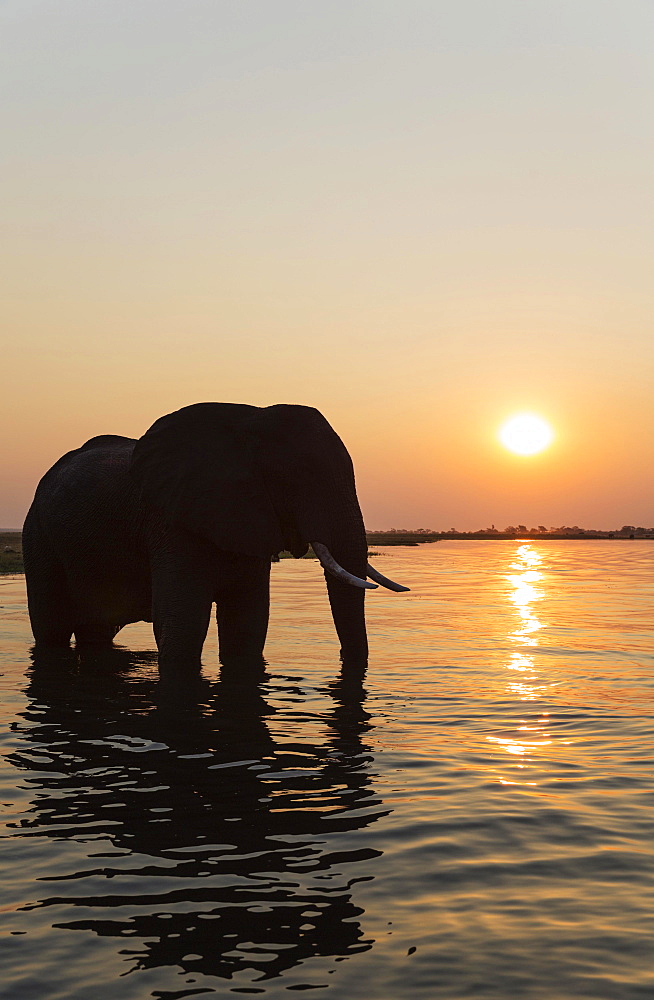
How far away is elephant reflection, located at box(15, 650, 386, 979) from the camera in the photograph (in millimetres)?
5426

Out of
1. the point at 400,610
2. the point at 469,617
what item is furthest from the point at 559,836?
the point at 400,610

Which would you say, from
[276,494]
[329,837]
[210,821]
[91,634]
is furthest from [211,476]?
[329,837]

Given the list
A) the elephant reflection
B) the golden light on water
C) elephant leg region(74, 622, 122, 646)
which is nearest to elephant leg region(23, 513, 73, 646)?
elephant leg region(74, 622, 122, 646)

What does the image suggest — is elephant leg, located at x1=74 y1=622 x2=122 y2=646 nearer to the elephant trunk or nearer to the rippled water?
the rippled water

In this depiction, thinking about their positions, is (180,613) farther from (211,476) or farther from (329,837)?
(329,837)

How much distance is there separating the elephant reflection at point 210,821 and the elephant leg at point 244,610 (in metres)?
1.66

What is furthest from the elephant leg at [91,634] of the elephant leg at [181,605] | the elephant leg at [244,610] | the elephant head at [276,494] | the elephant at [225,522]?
the elephant head at [276,494]

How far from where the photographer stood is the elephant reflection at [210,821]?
5426mm

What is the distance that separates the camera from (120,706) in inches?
482

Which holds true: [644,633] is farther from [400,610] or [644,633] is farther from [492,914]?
[492,914]

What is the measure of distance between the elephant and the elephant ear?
1cm

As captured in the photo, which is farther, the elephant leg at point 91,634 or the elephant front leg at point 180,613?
the elephant leg at point 91,634

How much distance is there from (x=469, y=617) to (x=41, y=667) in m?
12.1

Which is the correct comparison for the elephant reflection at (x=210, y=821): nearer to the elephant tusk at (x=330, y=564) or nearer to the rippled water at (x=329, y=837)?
the rippled water at (x=329, y=837)
